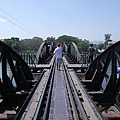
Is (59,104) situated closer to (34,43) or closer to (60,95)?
(60,95)

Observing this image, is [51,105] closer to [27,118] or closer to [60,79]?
[27,118]

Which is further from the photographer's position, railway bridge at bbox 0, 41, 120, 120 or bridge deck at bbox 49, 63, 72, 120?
railway bridge at bbox 0, 41, 120, 120

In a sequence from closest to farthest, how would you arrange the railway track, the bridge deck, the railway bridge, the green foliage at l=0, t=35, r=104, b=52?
the railway track, the bridge deck, the railway bridge, the green foliage at l=0, t=35, r=104, b=52

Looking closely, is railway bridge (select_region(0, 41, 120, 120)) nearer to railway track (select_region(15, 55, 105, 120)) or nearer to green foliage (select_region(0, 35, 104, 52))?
railway track (select_region(15, 55, 105, 120))

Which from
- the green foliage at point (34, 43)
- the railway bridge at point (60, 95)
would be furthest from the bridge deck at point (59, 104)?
the green foliage at point (34, 43)

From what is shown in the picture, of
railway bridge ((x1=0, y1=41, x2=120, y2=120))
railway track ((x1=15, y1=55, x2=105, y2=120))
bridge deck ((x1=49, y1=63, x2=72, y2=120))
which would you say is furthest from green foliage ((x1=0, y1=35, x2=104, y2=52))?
railway track ((x1=15, y1=55, x2=105, y2=120))

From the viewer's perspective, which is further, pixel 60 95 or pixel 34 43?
pixel 34 43

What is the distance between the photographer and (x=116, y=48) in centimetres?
1037

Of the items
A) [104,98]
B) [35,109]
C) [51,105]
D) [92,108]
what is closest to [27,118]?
[35,109]

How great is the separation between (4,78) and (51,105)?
11.2 feet

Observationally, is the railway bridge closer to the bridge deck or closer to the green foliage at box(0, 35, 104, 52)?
the bridge deck

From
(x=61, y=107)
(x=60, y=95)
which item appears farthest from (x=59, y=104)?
(x=60, y=95)

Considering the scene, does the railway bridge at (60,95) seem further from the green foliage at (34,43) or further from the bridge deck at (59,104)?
the green foliage at (34,43)

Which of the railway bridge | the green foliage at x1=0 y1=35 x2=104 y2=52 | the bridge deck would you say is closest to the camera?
the bridge deck
